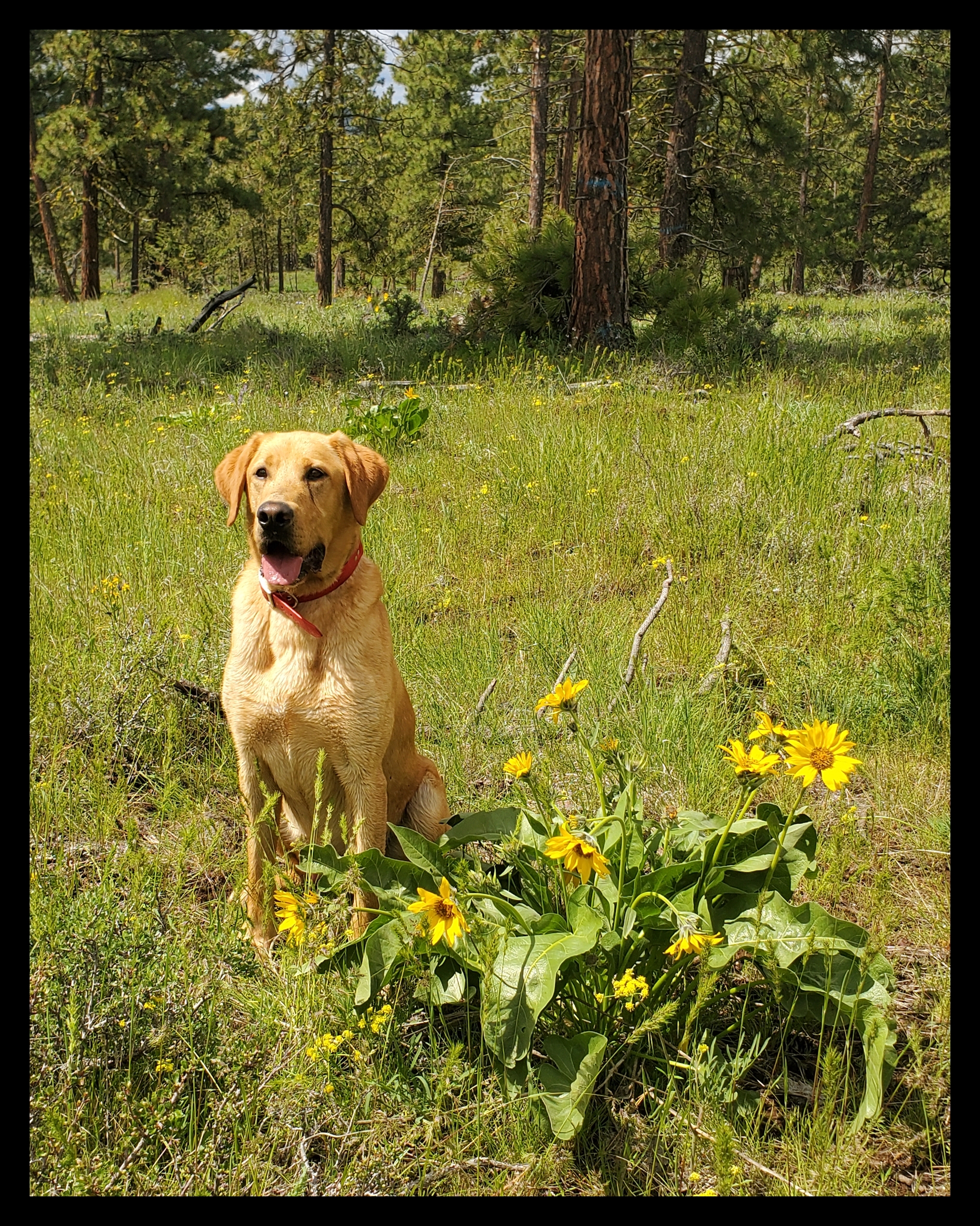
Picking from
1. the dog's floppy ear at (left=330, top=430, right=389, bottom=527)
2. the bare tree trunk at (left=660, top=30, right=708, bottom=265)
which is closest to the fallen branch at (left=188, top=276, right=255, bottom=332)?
the bare tree trunk at (left=660, top=30, right=708, bottom=265)

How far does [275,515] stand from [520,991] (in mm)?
1355

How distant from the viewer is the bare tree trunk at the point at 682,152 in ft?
42.0

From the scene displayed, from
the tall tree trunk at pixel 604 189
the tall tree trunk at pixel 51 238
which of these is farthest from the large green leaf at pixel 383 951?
the tall tree trunk at pixel 51 238

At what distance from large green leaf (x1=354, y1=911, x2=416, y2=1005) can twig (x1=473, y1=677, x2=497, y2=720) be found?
141 centimetres

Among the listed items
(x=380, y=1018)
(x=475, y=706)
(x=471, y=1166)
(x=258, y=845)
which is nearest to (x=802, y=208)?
(x=475, y=706)

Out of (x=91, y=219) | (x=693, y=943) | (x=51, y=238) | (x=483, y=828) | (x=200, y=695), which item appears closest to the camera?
(x=693, y=943)

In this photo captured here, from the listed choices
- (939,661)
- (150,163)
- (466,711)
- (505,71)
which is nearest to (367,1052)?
(466,711)

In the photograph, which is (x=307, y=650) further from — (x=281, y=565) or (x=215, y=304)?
(x=215, y=304)

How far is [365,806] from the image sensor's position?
2.53 metres

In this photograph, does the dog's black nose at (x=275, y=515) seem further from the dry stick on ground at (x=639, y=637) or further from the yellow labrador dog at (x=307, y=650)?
the dry stick on ground at (x=639, y=637)

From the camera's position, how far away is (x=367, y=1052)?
6.11 ft

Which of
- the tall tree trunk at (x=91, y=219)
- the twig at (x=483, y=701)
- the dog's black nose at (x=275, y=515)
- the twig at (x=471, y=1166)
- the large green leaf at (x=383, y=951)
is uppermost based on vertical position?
the tall tree trunk at (x=91, y=219)

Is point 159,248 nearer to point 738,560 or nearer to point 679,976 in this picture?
point 738,560

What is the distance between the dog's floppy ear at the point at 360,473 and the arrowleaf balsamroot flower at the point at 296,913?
1.08 meters
